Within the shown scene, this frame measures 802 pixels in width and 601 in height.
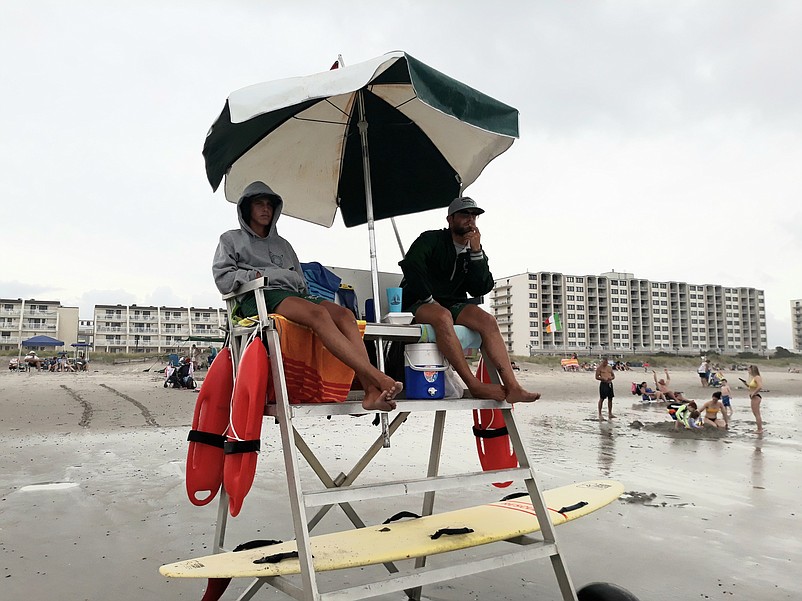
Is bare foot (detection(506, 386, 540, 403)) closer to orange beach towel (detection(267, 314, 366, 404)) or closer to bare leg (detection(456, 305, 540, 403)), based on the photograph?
bare leg (detection(456, 305, 540, 403))

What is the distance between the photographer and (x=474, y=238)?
3.48 meters

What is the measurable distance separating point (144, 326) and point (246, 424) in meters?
119

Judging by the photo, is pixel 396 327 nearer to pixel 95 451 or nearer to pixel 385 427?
pixel 385 427

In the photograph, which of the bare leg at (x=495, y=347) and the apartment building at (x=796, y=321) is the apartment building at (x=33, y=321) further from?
the apartment building at (x=796, y=321)

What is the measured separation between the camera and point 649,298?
12769 cm

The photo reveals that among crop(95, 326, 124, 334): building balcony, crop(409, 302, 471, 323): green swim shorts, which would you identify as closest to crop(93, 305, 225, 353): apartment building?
crop(95, 326, 124, 334): building balcony

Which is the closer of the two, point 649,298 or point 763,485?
Answer: point 763,485

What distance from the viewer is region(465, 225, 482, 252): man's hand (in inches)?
137

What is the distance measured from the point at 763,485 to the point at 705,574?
411 cm

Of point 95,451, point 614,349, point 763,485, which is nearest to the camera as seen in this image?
point 763,485

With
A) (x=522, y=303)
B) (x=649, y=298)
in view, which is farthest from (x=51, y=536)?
(x=649, y=298)

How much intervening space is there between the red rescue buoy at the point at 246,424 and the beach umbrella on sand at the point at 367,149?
1.15 meters

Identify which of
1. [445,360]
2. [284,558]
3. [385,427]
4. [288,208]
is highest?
[288,208]

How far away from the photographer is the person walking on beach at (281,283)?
2.63 metres
